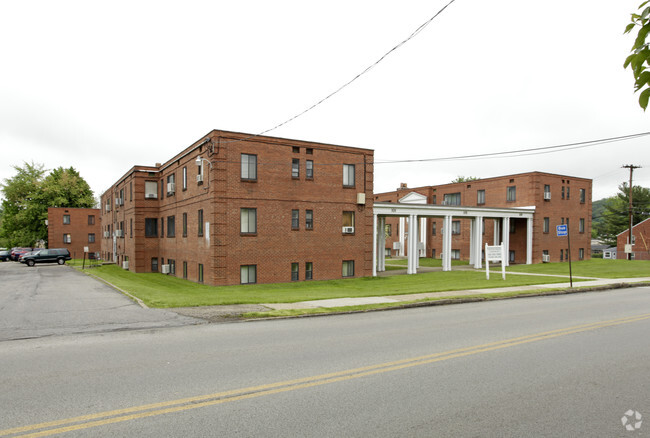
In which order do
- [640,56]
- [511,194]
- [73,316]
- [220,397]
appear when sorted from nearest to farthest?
[640,56]
[220,397]
[73,316]
[511,194]

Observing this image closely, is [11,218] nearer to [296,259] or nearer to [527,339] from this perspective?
[296,259]

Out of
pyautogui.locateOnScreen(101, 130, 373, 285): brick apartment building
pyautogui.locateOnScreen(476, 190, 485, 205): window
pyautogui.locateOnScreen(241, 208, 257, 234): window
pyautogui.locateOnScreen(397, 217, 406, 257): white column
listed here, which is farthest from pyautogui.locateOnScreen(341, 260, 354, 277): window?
pyautogui.locateOnScreen(397, 217, 406, 257): white column

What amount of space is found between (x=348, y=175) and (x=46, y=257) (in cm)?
3688

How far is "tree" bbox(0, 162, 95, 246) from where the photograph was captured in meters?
70.4

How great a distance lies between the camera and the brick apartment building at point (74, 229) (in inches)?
2398

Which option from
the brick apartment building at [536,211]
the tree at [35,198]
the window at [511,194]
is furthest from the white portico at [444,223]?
the tree at [35,198]

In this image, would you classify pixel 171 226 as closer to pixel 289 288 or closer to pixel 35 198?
pixel 289 288

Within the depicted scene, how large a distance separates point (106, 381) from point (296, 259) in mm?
20176

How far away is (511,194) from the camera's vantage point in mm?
42531

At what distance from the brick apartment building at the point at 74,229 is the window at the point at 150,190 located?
1270 inches

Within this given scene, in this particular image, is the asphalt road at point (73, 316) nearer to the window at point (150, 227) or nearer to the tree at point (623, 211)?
the window at point (150, 227)

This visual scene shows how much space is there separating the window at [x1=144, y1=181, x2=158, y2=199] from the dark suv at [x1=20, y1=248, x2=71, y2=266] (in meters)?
19.0

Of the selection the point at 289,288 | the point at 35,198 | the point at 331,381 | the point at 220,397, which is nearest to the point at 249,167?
the point at 289,288

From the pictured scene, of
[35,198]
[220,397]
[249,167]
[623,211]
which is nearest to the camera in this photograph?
[220,397]
